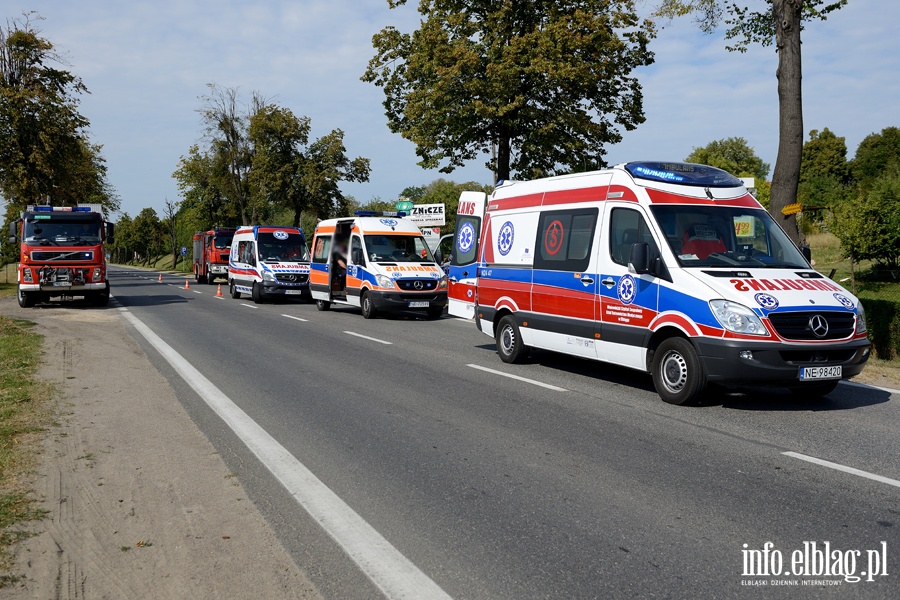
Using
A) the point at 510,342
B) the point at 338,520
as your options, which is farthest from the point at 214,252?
the point at 338,520

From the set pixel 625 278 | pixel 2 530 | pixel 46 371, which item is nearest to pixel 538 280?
pixel 625 278

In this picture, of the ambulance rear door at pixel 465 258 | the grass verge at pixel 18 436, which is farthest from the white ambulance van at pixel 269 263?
the grass verge at pixel 18 436

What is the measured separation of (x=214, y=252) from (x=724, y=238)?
3572 centimetres

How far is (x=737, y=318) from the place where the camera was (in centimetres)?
760

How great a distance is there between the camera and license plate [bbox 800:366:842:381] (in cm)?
757

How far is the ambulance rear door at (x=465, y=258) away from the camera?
13812 mm

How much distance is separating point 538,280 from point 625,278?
6.27ft

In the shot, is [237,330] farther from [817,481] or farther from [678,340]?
[817,481]

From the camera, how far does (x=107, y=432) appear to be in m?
7.02

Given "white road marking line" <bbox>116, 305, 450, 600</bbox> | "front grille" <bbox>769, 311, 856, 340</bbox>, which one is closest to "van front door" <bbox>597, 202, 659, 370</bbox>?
"front grille" <bbox>769, 311, 856, 340</bbox>

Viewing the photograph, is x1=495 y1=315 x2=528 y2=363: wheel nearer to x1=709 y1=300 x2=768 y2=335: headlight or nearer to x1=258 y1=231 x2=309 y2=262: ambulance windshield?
x1=709 y1=300 x2=768 y2=335: headlight

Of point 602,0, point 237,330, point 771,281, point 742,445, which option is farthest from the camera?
point 602,0

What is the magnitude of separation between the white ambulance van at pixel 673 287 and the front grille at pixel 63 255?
1610 cm

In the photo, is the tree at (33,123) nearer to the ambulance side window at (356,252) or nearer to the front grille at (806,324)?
the ambulance side window at (356,252)
